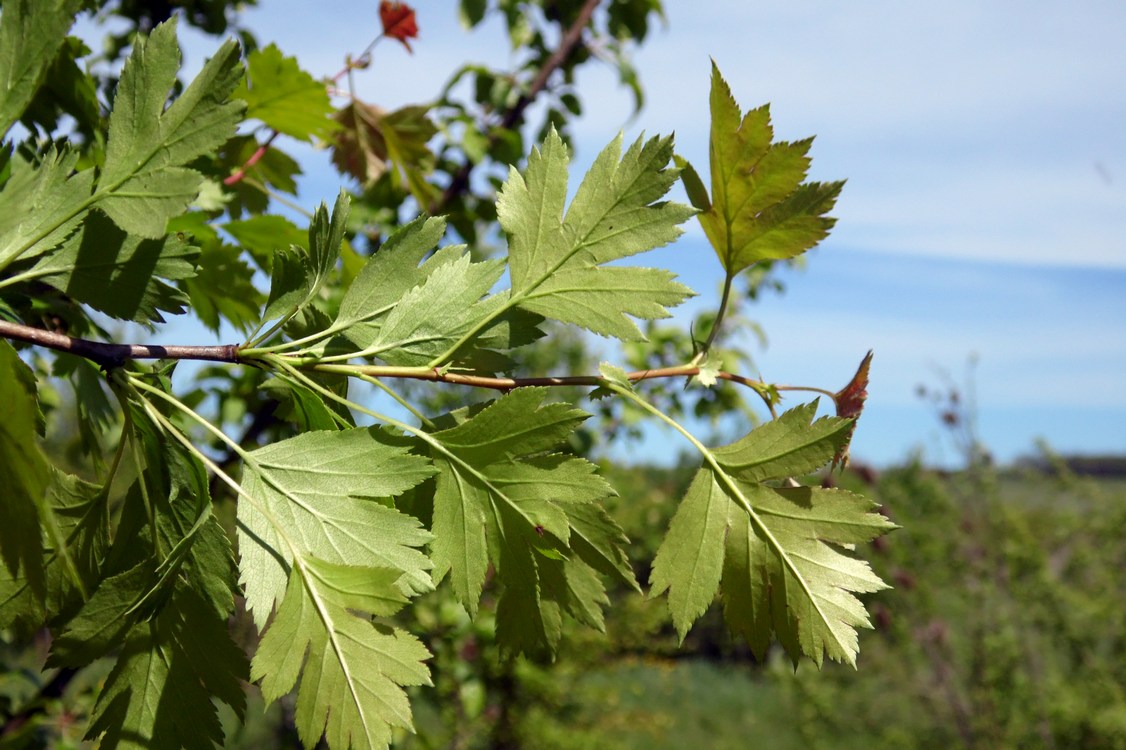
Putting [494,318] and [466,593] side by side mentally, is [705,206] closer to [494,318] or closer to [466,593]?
[494,318]

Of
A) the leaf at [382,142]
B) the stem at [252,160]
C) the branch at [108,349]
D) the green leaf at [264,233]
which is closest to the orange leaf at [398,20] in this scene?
the leaf at [382,142]

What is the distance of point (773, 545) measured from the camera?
94 cm

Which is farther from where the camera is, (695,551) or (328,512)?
(695,551)

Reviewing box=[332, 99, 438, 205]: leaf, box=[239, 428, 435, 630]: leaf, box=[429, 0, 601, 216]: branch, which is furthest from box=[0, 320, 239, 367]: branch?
box=[429, 0, 601, 216]: branch

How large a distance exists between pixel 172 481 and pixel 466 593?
0.32 meters

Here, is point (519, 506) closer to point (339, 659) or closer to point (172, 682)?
point (339, 659)

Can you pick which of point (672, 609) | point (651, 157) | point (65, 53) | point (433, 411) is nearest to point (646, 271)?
point (651, 157)

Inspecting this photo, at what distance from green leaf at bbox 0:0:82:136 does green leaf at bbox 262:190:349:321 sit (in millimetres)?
267

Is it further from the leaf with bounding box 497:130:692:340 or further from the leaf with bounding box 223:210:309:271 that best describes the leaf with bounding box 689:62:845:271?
the leaf with bounding box 223:210:309:271

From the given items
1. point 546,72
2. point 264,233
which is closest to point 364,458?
point 264,233

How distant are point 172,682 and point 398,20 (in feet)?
5.17

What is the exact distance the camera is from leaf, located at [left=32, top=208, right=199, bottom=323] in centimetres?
90

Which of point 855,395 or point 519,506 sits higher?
point 855,395

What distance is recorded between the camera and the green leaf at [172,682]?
875 mm
